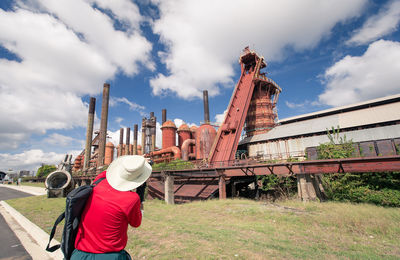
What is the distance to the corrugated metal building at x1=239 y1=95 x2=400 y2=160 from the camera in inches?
699

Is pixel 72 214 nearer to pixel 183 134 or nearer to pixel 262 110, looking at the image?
pixel 262 110

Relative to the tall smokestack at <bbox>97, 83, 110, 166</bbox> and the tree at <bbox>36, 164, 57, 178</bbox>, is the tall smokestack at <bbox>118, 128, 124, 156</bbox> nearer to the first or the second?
the tall smokestack at <bbox>97, 83, 110, 166</bbox>

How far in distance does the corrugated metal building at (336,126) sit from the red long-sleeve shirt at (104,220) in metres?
16.0

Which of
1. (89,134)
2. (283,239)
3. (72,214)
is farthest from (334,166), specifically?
(89,134)

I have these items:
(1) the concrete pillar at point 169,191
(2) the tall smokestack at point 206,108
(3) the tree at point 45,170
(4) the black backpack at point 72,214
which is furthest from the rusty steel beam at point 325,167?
(3) the tree at point 45,170

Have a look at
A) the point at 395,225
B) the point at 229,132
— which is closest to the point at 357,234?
the point at 395,225

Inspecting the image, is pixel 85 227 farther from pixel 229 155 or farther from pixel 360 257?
pixel 229 155

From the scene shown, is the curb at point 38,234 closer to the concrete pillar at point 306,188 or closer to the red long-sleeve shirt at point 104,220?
the red long-sleeve shirt at point 104,220

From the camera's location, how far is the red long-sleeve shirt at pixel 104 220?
177cm

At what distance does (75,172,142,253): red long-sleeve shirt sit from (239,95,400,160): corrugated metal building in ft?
52.5

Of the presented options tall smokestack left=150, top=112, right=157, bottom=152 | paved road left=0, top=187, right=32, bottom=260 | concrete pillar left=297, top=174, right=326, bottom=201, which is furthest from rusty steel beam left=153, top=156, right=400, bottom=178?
tall smokestack left=150, top=112, right=157, bottom=152

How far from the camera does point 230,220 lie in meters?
8.16

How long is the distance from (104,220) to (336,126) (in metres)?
24.0

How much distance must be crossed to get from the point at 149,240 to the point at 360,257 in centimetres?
508
